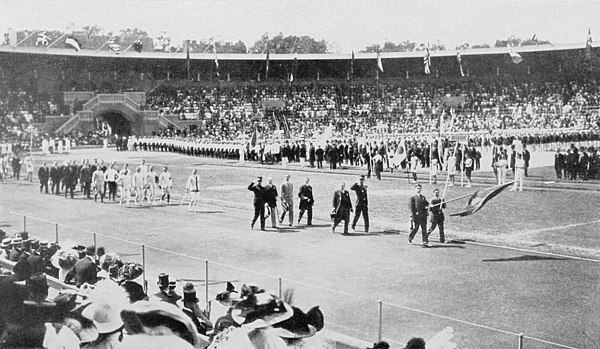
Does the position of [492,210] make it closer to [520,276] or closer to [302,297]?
[520,276]

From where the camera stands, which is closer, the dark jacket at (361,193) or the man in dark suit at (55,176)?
the dark jacket at (361,193)

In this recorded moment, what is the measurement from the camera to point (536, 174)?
28578mm

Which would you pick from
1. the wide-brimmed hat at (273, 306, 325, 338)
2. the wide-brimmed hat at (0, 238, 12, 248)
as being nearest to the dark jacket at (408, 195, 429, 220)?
the wide-brimmed hat at (0, 238, 12, 248)

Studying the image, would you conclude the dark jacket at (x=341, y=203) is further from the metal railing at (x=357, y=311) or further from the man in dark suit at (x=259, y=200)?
the metal railing at (x=357, y=311)

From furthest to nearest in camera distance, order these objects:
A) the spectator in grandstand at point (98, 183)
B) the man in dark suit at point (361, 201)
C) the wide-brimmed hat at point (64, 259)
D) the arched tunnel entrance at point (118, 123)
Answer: the arched tunnel entrance at point (118, 123) → the spectator in grandstand at point (98, 183) → the man in dark suit at point (361, 201) → the wide-brimmed hat at point (64, 259)

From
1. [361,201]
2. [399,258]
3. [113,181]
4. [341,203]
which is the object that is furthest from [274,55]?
[399,258]

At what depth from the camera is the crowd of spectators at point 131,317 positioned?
549cm

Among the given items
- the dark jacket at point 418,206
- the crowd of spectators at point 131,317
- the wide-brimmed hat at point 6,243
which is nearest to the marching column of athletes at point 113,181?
the dark jacket at point 418,206

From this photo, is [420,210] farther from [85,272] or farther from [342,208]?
[85,272]

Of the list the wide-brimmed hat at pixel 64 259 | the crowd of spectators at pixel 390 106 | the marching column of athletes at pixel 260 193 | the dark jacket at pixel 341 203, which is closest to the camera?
the wide-brimmed hat at pixel 64 259

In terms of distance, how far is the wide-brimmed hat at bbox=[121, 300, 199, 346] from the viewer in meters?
5.40

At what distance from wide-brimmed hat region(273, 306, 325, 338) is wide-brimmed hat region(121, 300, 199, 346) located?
0.71m

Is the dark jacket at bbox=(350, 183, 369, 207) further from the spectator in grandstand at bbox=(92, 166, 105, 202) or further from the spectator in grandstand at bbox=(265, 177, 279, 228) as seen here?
the spectator in grandstand at bbox=(92, 166, 105, 202)

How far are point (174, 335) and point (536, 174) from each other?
25.6 m
